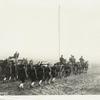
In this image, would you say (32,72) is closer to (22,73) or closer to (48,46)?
(22,73)

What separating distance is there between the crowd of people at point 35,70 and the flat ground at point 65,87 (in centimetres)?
3

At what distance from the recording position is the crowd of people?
3.79 ft

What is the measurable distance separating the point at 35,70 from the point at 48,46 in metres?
0.17

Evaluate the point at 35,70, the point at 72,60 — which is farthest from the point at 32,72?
the point at 72,60

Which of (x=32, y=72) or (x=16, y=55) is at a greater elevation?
(x=16, y=55)

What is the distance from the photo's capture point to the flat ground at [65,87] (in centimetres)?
116

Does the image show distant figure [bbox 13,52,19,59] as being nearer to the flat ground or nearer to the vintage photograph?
the vintage photograph

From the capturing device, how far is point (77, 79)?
116 cm

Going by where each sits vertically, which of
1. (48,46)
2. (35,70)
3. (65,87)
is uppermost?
(48,46)

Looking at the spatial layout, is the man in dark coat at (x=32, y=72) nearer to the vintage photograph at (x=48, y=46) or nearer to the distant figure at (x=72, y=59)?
the vintage photograph at (x=48, y=46)

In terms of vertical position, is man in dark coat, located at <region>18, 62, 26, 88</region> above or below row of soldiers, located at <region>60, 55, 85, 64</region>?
below

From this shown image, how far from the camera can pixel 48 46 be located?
117 cm

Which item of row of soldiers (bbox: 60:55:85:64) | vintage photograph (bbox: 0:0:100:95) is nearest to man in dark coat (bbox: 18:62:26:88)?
vintage photograph (bbox: 0:0:100:95)

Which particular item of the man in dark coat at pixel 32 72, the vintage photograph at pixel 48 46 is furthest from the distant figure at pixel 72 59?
the man in dark coat at pixel 32 72
